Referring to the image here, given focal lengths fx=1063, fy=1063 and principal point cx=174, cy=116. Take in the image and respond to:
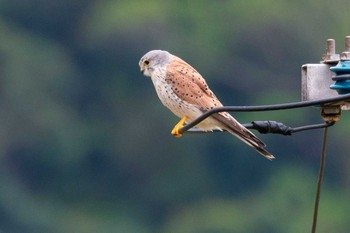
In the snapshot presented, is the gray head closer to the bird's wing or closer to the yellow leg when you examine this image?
the bird's wing

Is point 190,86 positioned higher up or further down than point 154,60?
further down

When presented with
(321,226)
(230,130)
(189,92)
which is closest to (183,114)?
(189,92)

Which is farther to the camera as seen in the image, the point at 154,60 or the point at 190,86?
the point at 154,60

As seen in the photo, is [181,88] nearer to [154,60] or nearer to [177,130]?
[154,60]

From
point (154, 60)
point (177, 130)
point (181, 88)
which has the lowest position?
point (177, 130)

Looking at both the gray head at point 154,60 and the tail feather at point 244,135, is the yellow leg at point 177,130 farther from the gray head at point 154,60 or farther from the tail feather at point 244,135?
the gray head at point 154,60

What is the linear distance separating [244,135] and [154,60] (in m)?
0.76

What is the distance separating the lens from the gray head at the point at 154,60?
12.7ft

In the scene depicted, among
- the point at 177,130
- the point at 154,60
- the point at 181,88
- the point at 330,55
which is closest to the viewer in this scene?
the point at 330,55

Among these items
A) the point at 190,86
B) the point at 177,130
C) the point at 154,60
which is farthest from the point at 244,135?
the point at 154,60

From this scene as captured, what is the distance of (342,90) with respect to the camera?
2.79 meters

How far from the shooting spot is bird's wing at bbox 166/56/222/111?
3.71 meters

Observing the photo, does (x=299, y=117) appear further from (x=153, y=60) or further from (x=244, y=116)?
(x=153, y=60)

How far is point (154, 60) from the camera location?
3883 mm
